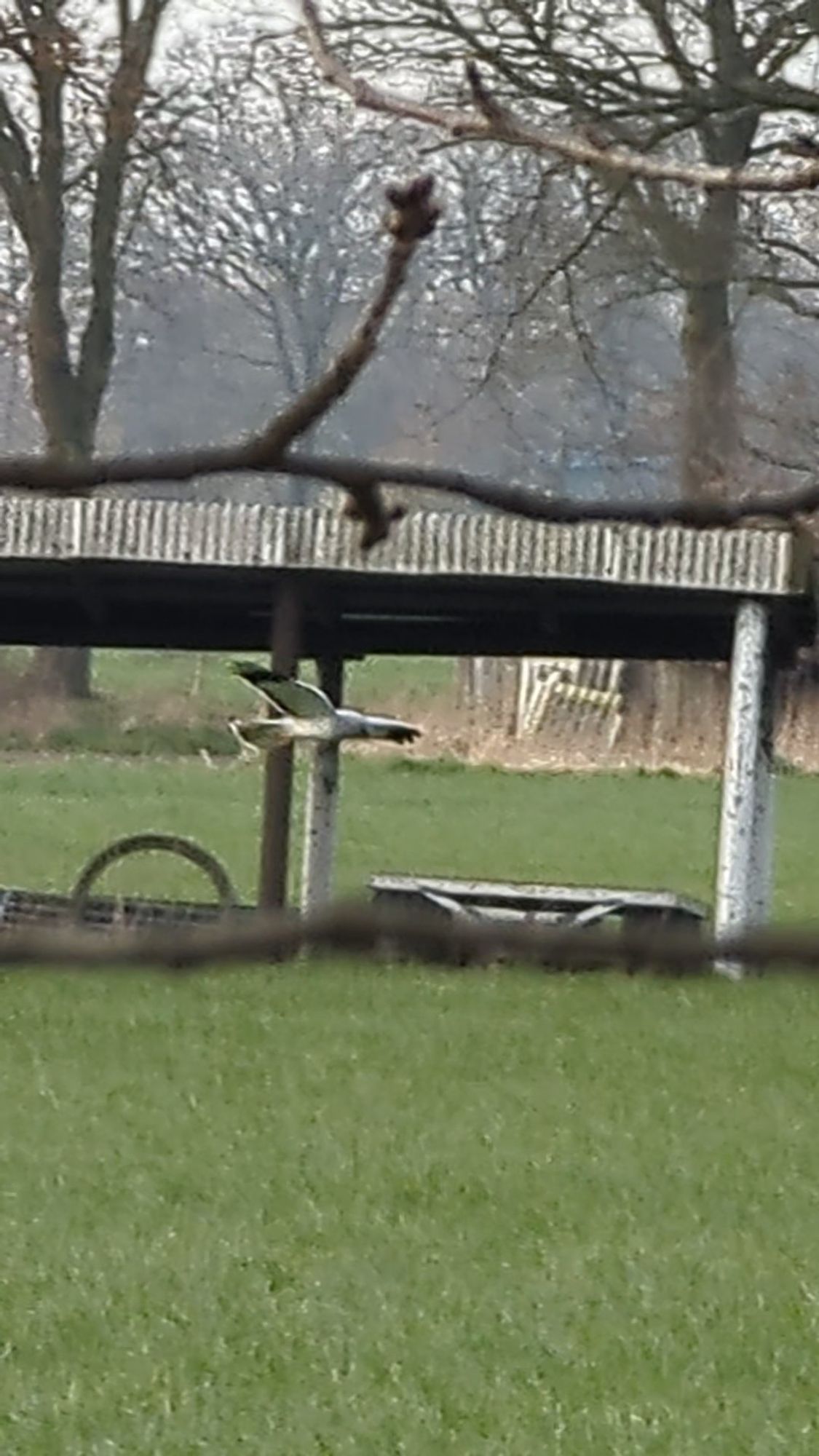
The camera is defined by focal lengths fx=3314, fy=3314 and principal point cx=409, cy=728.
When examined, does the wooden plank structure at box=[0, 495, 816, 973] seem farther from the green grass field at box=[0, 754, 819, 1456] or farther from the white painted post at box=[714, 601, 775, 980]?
the green grass field at box=[0, 754, 819, 1456]

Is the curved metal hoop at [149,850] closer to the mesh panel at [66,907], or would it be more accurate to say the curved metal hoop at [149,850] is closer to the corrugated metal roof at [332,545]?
the mesh panel at [66,907]

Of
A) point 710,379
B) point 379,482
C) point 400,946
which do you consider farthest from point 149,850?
point 400,946

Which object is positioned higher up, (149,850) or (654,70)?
(654,70)

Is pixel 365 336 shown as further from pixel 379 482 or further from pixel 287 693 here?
pixel 287 693

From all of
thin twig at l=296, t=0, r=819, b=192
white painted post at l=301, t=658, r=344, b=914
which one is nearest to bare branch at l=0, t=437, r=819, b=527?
thin twig at l=296, t=0, r=819, b=192

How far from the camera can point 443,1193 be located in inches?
406

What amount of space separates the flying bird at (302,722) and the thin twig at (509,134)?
96cm

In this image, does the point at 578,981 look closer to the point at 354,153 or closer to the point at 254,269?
the point at 354,153

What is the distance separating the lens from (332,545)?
12734mm

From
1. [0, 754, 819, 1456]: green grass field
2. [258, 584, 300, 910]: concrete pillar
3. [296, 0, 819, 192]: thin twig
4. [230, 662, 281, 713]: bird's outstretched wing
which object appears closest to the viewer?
[296, 0, 819, 192]: thin twig

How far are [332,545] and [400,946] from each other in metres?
11.4

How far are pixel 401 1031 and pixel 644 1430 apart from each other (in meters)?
5.94

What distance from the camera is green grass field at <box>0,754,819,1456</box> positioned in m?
7.82

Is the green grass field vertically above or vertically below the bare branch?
below
